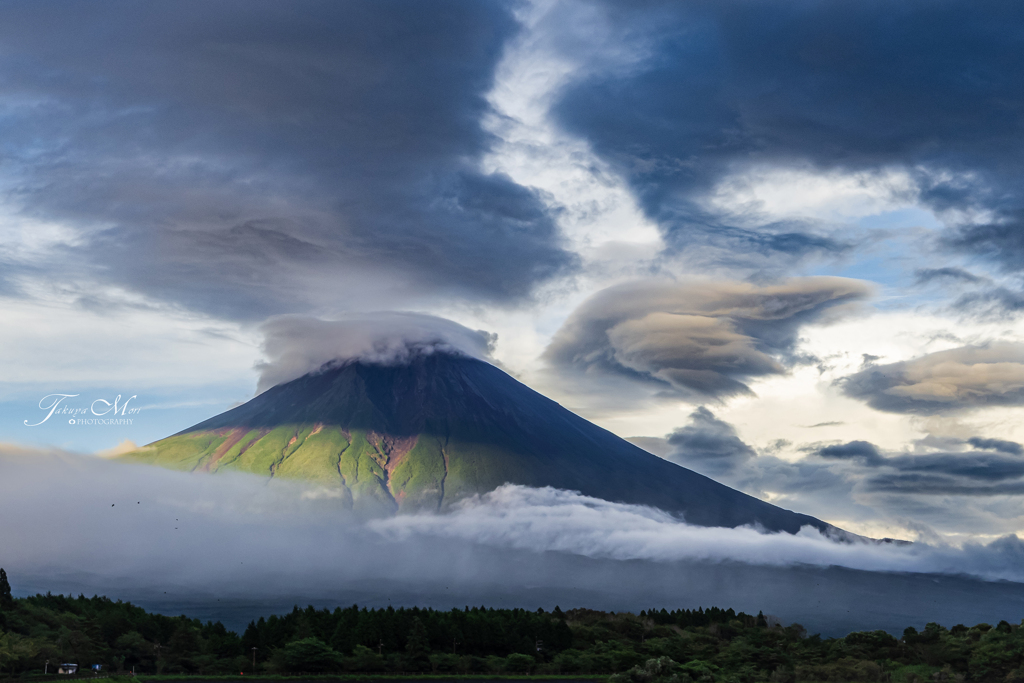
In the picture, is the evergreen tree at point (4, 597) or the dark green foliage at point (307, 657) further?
the evergreen tree at point (4, 597)

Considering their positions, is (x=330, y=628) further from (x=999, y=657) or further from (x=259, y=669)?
(x=999, y=657)

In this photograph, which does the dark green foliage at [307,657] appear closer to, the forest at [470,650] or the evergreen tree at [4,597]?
the forest at [470,650]

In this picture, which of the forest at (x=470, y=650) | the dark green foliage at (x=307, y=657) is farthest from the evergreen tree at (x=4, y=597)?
the dark green foliage at (x=307, y=657)

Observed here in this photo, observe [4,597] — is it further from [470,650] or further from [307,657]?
[470,650]

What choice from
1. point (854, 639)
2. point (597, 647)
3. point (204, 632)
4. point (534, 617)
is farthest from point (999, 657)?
point (204, 632)

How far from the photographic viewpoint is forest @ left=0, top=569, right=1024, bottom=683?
434 ft

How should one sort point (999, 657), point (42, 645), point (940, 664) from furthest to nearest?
point (940, 664)
point (999, 657)
point (42, 645)

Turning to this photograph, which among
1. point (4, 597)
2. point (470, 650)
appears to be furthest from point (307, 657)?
point (4, 597)

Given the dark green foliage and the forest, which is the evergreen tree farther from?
the dark green foliage

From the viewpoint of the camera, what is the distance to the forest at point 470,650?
13225 centimetres

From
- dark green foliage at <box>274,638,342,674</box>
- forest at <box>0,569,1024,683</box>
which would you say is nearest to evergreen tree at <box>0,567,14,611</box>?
forest at <box>0,569,1024,683</box>

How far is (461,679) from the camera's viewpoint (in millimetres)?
137125

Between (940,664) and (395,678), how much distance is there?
83.1 meters

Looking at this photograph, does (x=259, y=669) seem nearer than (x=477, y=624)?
Yes
